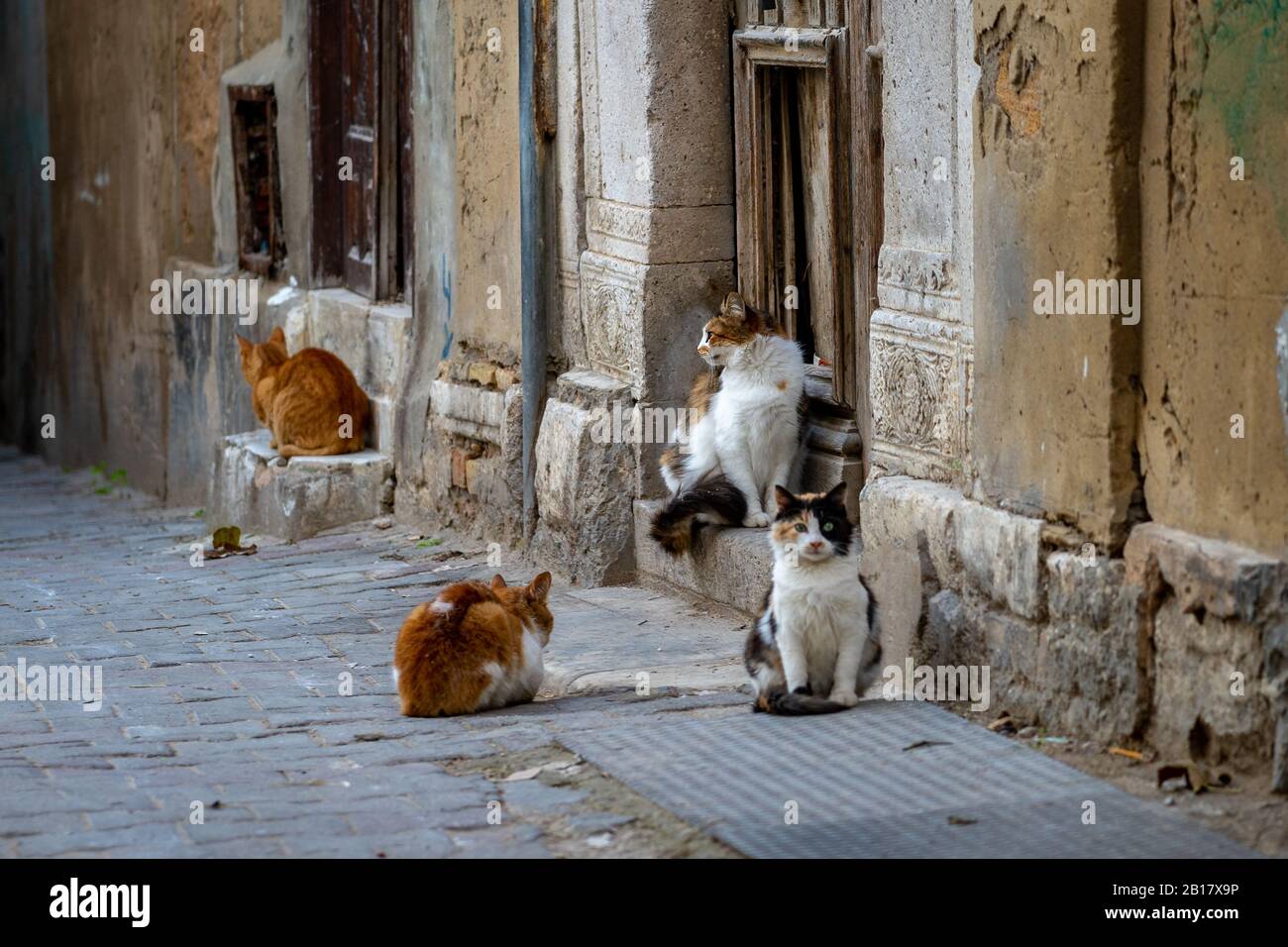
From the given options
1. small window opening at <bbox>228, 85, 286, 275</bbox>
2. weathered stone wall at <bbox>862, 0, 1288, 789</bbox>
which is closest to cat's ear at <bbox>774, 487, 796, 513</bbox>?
weathered stone wall at <bbox>862, 0, 1288, 789</bbox>

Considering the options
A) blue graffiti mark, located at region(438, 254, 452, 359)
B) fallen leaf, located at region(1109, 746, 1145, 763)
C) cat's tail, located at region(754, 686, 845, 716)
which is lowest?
cat's tail, located at region(754, 686, 845, 716)

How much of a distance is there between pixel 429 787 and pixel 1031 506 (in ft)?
6.27

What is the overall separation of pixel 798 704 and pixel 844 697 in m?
0.15

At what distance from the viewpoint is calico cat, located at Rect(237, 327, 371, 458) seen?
10.6 meters

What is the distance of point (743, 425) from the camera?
24.0ft

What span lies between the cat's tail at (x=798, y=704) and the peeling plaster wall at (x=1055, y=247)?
0.81m

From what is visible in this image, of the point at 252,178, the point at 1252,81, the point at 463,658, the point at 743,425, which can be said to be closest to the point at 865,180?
A: the point at 743,425

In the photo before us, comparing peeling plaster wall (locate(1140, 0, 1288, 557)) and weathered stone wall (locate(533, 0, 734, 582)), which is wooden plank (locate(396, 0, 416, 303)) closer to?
weathered stone wall (locate(533, 0, 734, 582))

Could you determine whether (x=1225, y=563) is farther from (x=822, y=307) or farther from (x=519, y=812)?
(x=822, y=307)

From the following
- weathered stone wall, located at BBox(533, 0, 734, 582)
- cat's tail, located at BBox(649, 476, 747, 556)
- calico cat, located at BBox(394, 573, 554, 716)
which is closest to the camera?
calico cat, located at BBox(394, 573, 554, 716)

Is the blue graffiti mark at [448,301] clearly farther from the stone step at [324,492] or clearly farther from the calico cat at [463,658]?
the calico cat at [463,658]

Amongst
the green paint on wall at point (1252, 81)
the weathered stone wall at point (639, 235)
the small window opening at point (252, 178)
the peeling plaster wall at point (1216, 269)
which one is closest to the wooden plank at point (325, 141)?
the small window opening at point (252, 178)

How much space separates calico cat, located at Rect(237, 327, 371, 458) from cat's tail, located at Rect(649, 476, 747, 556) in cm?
346

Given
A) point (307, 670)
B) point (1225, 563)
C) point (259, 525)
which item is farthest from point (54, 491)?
point (1225, 563)
